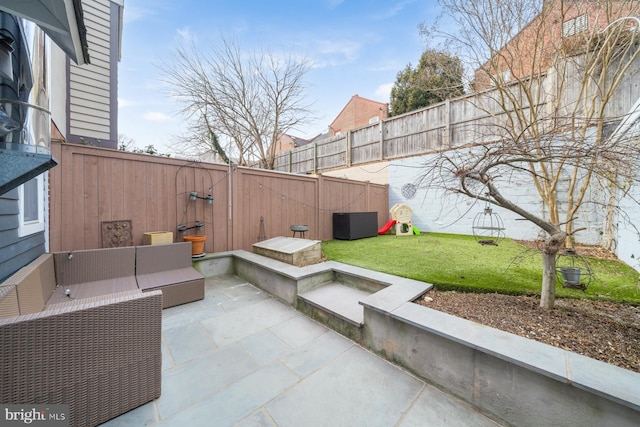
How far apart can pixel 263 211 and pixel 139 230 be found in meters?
2.28

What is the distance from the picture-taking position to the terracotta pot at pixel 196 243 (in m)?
3.96

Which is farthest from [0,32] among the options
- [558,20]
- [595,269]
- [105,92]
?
[558,20]

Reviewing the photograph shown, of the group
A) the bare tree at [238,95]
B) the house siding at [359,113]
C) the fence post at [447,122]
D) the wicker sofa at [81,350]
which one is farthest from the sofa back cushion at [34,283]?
the house siding at [359,113]

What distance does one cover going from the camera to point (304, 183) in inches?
240

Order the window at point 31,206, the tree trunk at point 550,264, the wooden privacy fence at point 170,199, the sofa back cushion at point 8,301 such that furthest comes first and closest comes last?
the wooden privacy fence at point 170,199, the window at point 31,206, the tree trunk at point 550,264, the sofa back cushion at point 8,301

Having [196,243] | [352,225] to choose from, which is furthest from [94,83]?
[352,225]

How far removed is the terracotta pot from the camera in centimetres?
396

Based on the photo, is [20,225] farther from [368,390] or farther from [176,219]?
[368,390]

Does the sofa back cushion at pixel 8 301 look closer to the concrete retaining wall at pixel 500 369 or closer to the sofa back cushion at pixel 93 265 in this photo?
the sofa back cushion at pixel 93 265

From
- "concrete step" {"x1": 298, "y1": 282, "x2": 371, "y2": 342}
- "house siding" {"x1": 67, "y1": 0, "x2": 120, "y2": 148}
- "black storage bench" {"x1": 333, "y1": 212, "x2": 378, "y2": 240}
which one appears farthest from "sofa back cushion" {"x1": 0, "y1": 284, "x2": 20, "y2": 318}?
"black storage bench" {"x1": 333, "y1": 212, "x2": 378, "y2": 240}

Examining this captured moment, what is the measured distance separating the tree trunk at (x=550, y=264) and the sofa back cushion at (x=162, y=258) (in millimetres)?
4392

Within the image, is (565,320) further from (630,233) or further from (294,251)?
(630,233)

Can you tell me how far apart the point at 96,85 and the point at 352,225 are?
641 cm

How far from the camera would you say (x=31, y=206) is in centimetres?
252
